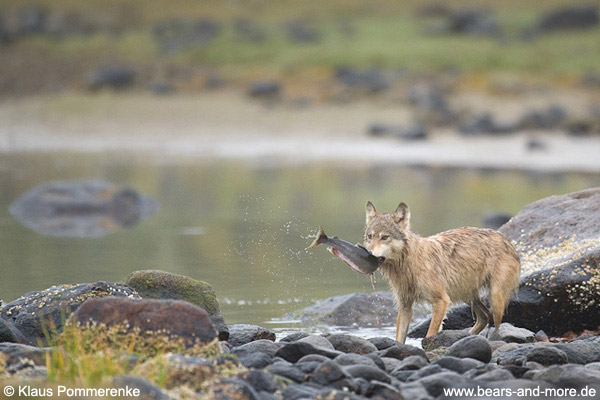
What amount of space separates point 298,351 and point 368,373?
75cm

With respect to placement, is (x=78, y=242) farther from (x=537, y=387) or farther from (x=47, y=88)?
(x=47, y=88)

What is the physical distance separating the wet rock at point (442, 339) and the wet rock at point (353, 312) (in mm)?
1974

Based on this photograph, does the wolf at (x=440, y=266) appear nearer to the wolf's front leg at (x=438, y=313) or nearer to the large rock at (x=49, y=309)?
the wolf's front leg at (x=438, y=313)

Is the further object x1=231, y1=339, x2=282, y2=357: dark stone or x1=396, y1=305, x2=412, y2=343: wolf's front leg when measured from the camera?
x1=396, y1=305, x2=412, y2=343: wolf's front leg

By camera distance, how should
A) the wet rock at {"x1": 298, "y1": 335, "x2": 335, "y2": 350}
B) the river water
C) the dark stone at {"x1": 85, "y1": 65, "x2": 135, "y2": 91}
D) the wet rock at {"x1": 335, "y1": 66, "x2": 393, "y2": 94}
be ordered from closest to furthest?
the wet rock at {"x1": 298, "y1": 335, "x2": 335, "y2": 350} < the river water < the wet rock at {"x1": 335, "y1": 66, "x2": 393, "y2": 94} < the dark stone at {"x1": 85, "y1": 65, "x2": 135, "y2": 91}

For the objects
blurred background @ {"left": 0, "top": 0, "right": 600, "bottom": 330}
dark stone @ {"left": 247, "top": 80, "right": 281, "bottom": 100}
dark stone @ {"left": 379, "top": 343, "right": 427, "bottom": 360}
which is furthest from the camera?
dark stone @ {"left": 247, "top": 80, "right": 281, "bottom": 100}

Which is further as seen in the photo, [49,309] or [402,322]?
[402,322]

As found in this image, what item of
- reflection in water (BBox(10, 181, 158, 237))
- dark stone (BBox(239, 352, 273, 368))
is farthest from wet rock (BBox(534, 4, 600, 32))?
dark stone (BBox(239, 352, 273, 368))

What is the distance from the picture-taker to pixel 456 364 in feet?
25.1

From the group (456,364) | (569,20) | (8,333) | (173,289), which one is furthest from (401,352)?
(569,20)

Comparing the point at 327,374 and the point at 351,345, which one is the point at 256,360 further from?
the point at 351,345

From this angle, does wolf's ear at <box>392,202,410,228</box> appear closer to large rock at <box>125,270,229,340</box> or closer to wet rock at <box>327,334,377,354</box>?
wet rock at <box>327,334,377,354</box>

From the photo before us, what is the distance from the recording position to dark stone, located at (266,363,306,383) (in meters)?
7.09

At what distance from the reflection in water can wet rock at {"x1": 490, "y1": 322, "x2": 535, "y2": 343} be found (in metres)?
11.9
